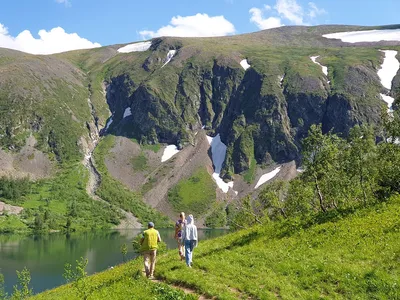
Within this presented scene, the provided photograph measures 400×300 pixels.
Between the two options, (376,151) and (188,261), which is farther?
(376,151)

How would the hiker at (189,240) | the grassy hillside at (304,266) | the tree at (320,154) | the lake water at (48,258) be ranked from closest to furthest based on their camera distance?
the grassy hillside at (304,266) → the hiker at (189,240) → the tree at (320,154) → the lake water at (48,258)

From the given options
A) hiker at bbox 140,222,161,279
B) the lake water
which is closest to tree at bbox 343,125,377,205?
hiker at bbox 140,222,161,279

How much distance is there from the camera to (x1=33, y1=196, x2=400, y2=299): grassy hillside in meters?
19.6

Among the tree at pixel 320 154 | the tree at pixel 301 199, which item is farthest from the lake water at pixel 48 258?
the tree at pixel 320 154

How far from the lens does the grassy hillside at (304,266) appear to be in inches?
770

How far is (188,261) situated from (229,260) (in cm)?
277

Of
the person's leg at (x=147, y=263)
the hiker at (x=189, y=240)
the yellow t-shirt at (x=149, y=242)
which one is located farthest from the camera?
the hiker at (x=189, y=240)

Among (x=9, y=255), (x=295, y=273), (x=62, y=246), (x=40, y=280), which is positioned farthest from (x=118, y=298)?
(x=62, y=246)

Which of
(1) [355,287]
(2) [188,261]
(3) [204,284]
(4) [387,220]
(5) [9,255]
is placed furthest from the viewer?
(5) [9,255]

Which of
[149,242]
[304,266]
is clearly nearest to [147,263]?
[149,242]

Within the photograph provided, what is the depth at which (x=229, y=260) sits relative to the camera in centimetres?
2561

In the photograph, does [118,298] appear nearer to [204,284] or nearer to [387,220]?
[204,284]

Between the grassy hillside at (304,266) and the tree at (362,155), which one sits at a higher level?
the tree at (362,155)

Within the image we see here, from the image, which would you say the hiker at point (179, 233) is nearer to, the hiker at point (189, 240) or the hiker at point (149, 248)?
the hiker at point (189, 240)
